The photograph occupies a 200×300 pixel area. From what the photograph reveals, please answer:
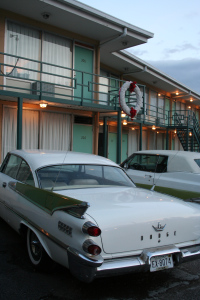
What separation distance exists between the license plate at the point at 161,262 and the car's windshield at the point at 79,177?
4.89 feet

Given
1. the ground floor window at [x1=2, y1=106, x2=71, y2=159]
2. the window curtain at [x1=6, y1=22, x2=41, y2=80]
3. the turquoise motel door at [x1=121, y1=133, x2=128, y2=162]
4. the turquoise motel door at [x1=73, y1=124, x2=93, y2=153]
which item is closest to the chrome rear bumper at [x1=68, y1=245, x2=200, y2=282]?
the ground floor window at [x1=2, y1=106, x2=71, y2=159]

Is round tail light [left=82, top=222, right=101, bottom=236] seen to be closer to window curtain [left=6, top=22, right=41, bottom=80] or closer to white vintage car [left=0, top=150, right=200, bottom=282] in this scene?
white vintage car [left=0, top=150, right=200, bottom=282]

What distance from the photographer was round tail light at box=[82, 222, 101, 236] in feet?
9.73

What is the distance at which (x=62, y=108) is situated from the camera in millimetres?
12219

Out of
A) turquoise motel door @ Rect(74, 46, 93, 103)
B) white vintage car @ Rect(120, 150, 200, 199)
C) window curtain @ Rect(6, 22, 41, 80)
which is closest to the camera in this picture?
white vintage car @ Rect(120, 150, 200, 199)

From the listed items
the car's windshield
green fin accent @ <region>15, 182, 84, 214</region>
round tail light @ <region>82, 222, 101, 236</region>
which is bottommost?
round tail light @ <region>82, 222, 101, 236</region>

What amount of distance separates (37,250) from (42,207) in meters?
0.65

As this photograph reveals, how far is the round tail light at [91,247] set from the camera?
9.66 feet

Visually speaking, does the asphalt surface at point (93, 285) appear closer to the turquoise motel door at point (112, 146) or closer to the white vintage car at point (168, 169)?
the white vintage car at point (168, 169)

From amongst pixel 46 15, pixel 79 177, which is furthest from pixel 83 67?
pixel 79 177

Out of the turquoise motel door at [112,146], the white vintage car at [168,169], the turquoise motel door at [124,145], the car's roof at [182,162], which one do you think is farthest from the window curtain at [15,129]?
the turquoise motel door at [124,145]

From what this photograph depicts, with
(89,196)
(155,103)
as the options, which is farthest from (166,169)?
(155,103)

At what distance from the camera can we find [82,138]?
13.0m

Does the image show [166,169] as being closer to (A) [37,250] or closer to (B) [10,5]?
(A) [37,250]
